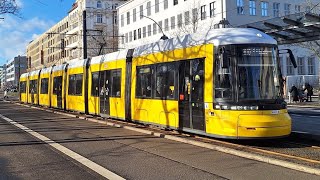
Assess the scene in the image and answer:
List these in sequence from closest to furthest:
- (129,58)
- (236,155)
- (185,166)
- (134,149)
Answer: (185,166), (236,155), (134,149), (129,58)

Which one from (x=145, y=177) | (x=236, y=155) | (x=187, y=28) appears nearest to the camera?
(x=145, y=177)

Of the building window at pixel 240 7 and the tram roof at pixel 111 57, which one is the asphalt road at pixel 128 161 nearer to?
the tram roof at pixel 111 57

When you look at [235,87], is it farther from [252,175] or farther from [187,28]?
[187,28]

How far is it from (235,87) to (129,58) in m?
7.13

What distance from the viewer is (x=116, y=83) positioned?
19031 millimetres

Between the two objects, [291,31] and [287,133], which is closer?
[287,133]

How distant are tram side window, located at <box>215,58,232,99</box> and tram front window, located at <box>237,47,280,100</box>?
279 millimetres

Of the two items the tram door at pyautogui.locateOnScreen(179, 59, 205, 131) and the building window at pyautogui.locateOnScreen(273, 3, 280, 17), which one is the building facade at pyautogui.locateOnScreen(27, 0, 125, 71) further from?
the tram door at pyautogui.locateOnScreen(179, 59, 205, 131)

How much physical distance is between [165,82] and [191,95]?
1764 mm

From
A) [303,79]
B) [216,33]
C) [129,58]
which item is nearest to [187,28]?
[303,79]

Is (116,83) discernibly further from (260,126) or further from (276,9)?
(276,9)

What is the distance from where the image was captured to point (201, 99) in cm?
1251

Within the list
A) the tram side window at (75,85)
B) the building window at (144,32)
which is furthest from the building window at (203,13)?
the tram side window at (75,85)

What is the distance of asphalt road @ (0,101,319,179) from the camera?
27.0 ft
